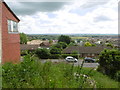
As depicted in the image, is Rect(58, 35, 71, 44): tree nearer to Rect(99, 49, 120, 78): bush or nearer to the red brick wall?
Rect(99, 49, 120, 78): bush

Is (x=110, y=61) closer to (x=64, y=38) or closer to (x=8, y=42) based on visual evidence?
(x=8, y=42)

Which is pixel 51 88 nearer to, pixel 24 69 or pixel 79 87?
pixel 79 87

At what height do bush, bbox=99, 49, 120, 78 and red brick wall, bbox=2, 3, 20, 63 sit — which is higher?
red brick wall, bbox=2, 3, 20, 63

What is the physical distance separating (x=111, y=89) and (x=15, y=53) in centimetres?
588

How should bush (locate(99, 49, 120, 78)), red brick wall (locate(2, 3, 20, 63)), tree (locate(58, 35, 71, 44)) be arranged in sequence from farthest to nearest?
1. tree (locate(58, 35, 71, 44))
2. bush (locate(99, 49, 120, 78))
3. red brick wall (locate(2, 3, 20, 63))

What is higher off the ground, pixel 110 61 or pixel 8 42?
pixel 8 42

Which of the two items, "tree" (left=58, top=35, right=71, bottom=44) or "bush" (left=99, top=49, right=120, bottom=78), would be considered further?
"tree" (left=58, top=35, right=71, bottom=44)

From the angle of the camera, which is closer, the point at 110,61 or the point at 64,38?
the point at 110,61

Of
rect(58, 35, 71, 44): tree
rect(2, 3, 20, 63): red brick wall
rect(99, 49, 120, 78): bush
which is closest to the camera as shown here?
rect(2, 3, 20, 63): red brick wall

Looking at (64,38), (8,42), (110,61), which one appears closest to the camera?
(8,42)

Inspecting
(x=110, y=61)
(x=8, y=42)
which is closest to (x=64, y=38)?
(x=110, y=61)

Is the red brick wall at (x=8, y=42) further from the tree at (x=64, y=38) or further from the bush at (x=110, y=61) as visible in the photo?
the tree at (x=64, y=38)

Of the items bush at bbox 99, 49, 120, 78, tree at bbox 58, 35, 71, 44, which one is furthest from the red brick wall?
tree at bbox 58, 35, 71, 44

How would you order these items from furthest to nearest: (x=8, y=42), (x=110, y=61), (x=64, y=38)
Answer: (x=64, y=38) → (x=110, y=61) → (x=8, y=42)
